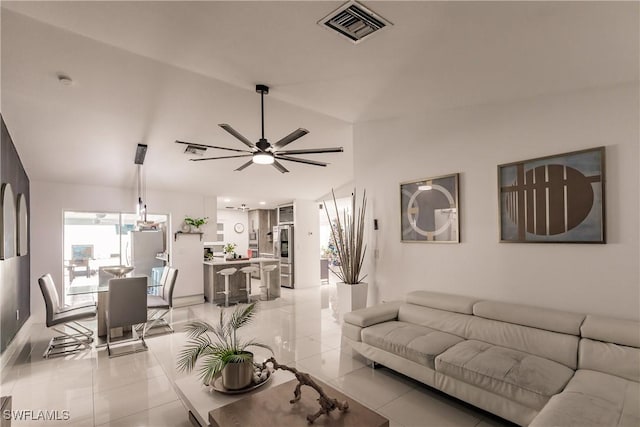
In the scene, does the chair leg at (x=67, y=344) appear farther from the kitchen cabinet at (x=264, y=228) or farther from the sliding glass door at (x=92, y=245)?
the kitchen cabinet at (x=264, y=228)

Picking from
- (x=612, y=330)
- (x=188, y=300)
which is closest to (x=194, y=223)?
(x=188, y=300)

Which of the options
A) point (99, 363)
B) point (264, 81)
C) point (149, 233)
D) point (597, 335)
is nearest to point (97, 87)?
point (264, 81)

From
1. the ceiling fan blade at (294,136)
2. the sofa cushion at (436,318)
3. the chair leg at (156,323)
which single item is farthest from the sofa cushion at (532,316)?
the chair leg at (156,323)

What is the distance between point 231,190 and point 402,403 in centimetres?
581

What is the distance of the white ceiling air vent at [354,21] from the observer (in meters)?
2.03

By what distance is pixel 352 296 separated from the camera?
175 inches

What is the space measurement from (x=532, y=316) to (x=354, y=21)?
9.35 ft

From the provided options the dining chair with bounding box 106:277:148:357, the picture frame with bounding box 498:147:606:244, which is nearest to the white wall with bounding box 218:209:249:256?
the dining chair with bounding box 106:277:148:357

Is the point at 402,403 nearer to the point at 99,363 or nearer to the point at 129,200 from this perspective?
the point at 99,363

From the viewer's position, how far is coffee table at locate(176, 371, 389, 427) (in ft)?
6.22

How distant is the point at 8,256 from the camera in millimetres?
3635

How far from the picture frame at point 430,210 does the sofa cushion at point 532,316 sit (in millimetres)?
838

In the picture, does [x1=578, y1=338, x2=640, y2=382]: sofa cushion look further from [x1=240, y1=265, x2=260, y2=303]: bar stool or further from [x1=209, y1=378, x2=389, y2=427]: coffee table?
[x1=240, y1=265, x2=260, y2=303]: bar stool

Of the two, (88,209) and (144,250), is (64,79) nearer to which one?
(88,209)
